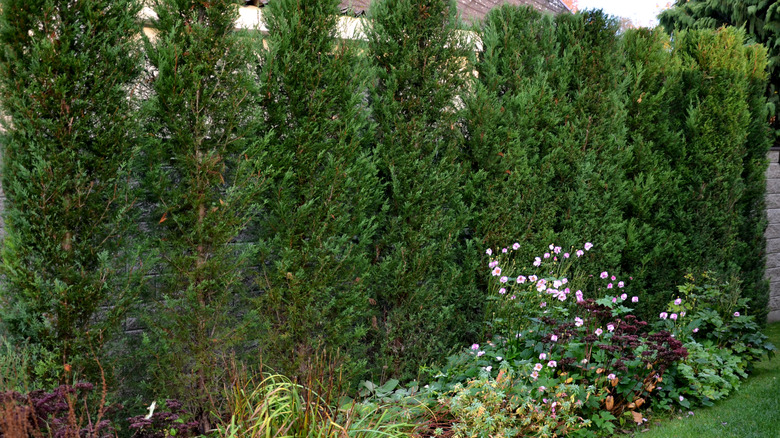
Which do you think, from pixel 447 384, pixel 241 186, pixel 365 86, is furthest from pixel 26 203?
pixel 447 384

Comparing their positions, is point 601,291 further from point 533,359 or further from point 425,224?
point 425,224

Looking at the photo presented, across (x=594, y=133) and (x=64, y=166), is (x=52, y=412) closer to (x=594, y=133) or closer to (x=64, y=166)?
(x=64, y=166)

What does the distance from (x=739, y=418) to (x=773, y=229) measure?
5.22 metres

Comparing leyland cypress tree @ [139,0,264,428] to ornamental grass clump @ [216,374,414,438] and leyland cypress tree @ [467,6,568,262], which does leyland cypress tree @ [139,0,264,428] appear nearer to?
ornamental grass clump @ [216,374,414,438]

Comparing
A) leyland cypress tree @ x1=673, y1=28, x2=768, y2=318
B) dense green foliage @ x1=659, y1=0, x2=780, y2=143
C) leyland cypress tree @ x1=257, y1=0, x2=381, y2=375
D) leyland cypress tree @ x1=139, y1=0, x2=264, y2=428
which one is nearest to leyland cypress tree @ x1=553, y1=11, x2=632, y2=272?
leyland cypress tree @ x1=673, y1=28, x2=768, y2=318

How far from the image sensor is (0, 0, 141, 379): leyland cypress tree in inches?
131

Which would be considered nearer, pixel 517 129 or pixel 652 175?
pixel 517 129

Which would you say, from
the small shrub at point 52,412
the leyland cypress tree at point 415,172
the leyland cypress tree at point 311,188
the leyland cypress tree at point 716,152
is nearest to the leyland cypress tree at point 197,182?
the leyland cypress tree at point 311,188

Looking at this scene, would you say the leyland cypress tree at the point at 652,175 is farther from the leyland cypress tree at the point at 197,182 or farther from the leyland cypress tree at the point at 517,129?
the leyland cypress tree at the point at 197,182

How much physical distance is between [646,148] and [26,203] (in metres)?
6.01

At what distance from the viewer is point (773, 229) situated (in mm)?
9156

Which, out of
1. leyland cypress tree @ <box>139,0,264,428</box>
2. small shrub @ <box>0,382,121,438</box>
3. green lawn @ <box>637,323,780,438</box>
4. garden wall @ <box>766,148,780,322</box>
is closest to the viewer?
small shrub @ <box>0,382,121,438</box>

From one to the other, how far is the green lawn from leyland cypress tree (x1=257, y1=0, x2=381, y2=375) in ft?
8.84

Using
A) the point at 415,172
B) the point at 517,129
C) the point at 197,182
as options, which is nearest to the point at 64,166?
the point at 197,182
